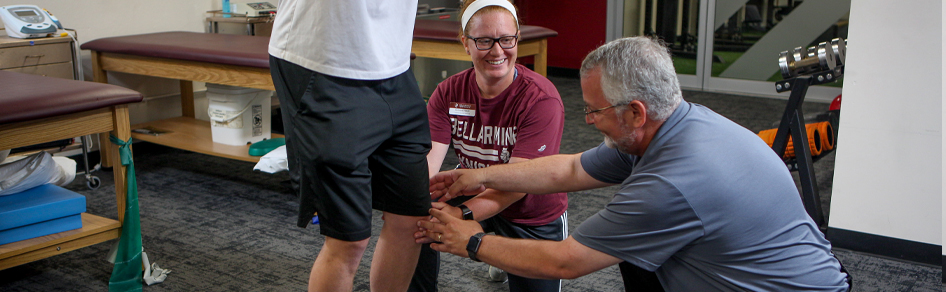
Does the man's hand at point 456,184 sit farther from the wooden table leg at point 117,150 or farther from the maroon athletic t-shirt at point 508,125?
the wooden table leg at point 117,150

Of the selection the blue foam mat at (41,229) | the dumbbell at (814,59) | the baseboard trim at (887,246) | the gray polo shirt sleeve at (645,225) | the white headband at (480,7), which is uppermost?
the white headband at (480,7)

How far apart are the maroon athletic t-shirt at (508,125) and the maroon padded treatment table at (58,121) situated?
2.93 feet

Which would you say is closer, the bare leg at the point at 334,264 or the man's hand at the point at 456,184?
the bare leg at the point at 334,264

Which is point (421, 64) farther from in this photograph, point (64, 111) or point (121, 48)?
point (64, 111)

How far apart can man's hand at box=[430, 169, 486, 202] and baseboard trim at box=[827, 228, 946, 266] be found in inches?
61.3

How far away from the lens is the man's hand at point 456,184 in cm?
171

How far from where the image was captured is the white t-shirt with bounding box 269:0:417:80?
4.34 ft

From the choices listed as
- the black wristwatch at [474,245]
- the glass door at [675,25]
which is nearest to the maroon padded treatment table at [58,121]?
the black wristwatch at [474,245]

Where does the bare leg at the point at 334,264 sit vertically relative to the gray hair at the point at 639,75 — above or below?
below

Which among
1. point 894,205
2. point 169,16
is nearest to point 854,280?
→ point 894,205

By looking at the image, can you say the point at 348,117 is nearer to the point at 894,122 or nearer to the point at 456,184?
the point at 456,184

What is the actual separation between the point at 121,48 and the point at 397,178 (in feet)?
8.56

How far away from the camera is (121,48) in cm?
353

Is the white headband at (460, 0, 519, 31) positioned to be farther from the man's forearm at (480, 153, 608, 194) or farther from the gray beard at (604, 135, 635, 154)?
the gray beard at (604, 135, 635, 154)
